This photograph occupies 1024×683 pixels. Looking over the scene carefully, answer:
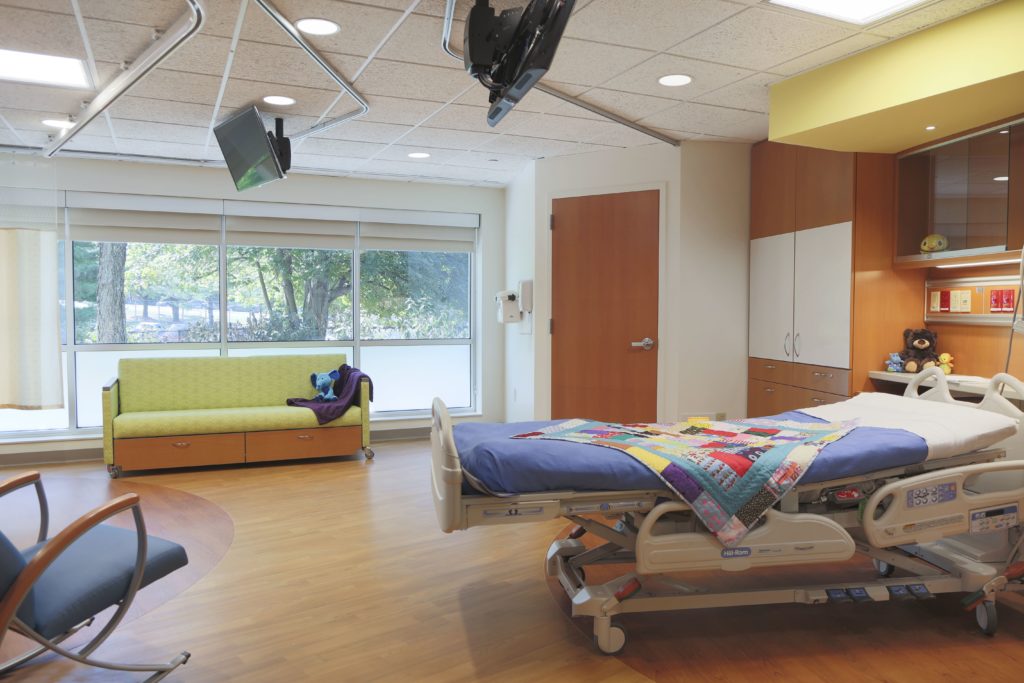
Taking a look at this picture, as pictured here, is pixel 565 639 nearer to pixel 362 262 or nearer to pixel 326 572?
pixel 326 572

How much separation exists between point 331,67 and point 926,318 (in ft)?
12.4

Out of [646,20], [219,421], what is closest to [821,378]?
[646,20]

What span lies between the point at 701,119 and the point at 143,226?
457 cm

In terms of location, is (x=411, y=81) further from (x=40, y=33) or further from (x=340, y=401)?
(x=340, y=401)

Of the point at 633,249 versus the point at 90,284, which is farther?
the point at 90,284

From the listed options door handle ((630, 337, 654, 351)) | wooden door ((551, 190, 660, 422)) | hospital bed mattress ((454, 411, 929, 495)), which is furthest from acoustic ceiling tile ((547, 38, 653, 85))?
door handle ((630, 337, 654, 351))

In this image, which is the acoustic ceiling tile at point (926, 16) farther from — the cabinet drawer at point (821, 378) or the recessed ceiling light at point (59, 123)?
the recessed ceiling light at point (59, 123)

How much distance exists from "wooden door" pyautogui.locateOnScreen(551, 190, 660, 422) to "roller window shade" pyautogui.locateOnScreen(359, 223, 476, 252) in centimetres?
161

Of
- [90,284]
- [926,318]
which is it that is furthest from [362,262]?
[926,318]

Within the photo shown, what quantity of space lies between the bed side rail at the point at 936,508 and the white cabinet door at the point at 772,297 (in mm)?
2169

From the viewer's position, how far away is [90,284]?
5.96 m

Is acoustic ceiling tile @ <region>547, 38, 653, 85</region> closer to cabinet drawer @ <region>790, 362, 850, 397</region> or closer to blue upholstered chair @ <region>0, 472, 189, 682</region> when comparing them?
cabinet drawer @ <region>790, 362, 850, 397</region>

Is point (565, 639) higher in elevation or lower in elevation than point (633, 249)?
lower

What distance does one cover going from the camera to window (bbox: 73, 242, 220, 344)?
596cm
